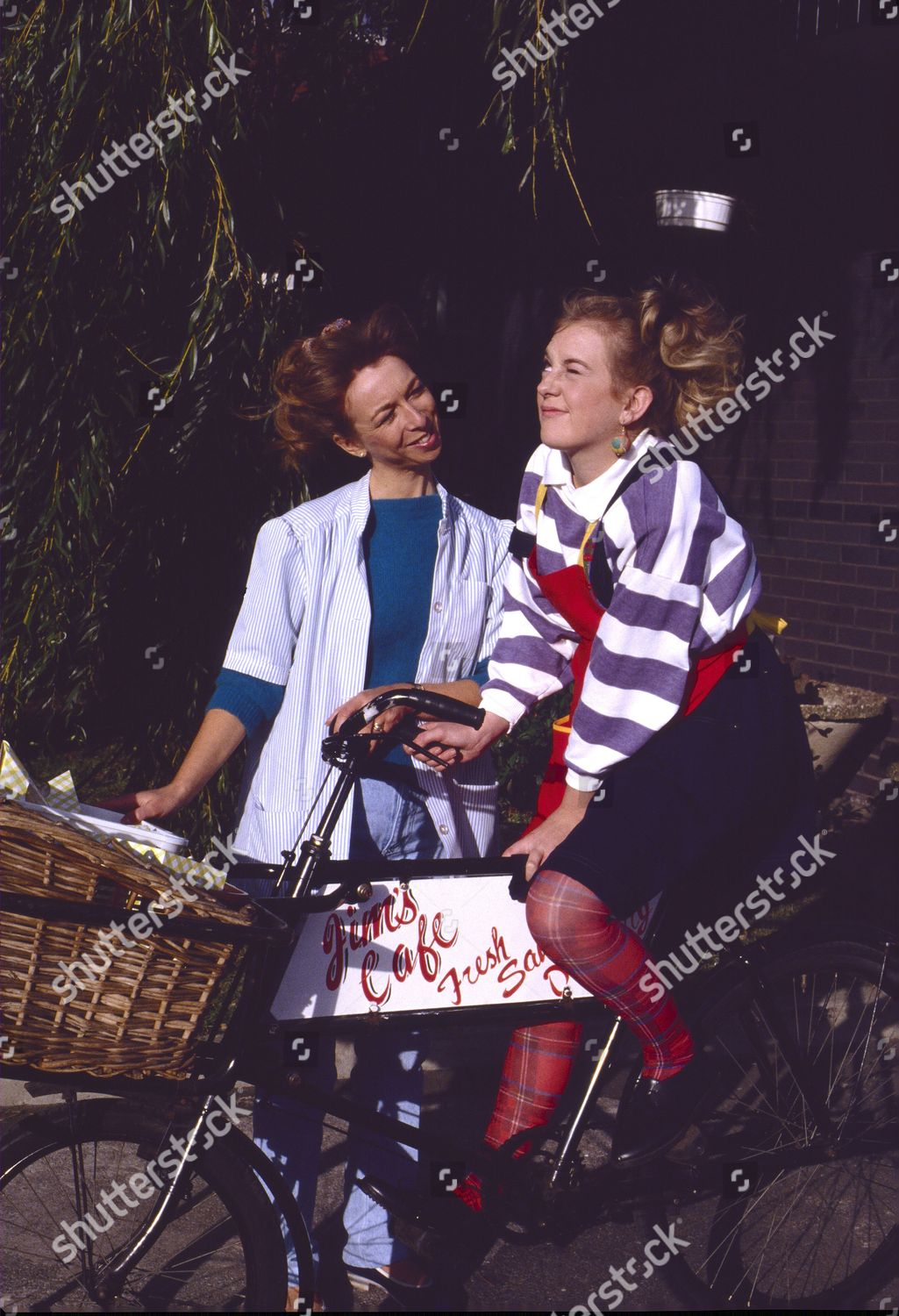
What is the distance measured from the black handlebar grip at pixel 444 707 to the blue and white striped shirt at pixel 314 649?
1.24 ft

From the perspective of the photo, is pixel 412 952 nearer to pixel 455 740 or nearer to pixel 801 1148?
pixel 455 740

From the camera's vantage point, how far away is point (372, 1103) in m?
3.11

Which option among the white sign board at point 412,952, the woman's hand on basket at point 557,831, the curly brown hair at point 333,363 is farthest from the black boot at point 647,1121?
the curly brown hair at point 333,363

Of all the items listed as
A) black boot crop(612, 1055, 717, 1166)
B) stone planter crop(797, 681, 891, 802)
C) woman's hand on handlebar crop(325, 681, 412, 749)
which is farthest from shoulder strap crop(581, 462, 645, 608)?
stone planter crop(797, 681, 891, 802)

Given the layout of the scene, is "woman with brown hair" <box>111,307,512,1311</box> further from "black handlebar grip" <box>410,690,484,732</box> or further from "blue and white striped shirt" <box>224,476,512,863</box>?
"black handlebar grip" <box>410,690,484,732</box>

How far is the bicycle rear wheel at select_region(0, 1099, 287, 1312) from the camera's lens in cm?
251

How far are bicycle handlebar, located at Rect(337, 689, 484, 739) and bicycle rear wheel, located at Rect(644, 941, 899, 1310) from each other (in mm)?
956

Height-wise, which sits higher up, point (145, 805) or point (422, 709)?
point (422, 709)

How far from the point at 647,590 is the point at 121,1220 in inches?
63.8

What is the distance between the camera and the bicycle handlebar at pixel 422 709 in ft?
8.70

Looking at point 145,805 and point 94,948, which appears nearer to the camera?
point 94,948

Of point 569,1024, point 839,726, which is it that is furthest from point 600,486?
point 839,726

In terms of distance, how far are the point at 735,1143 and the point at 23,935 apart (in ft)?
6.00

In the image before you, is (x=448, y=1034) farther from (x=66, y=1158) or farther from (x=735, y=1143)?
(x=66, y=1158)
